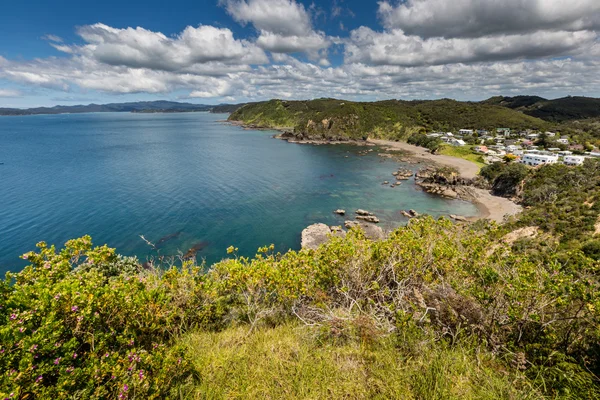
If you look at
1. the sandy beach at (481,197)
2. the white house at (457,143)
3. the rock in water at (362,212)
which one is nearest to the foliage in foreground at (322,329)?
the rock in water at (362,212)

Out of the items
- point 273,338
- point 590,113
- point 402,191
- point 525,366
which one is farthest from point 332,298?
point 590,113

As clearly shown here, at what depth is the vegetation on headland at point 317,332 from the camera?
4445 millimetres

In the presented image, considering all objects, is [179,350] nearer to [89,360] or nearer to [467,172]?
[89,360]

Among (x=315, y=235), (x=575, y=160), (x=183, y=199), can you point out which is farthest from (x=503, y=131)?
(x=183, y=199)

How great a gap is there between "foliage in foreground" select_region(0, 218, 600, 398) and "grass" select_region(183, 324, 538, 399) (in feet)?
0.11

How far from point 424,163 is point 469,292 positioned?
88.5 m

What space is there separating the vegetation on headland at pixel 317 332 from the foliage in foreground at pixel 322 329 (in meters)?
0.03

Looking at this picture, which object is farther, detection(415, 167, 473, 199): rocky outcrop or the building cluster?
the building cluster

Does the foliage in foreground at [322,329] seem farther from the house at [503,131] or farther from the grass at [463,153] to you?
the house at [503,131]

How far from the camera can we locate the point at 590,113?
183 metres

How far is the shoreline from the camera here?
154ft

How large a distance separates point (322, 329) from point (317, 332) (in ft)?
0.64

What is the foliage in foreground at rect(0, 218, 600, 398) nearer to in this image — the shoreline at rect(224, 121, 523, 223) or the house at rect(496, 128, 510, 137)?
the shoreline at rect(224, 121, 523, 223)

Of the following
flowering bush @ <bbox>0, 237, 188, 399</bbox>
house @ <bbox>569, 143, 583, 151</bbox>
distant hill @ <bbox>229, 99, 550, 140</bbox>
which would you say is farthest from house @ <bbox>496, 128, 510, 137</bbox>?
flowering bush @ <bbox>0, 237, 188, 399</bbox>
